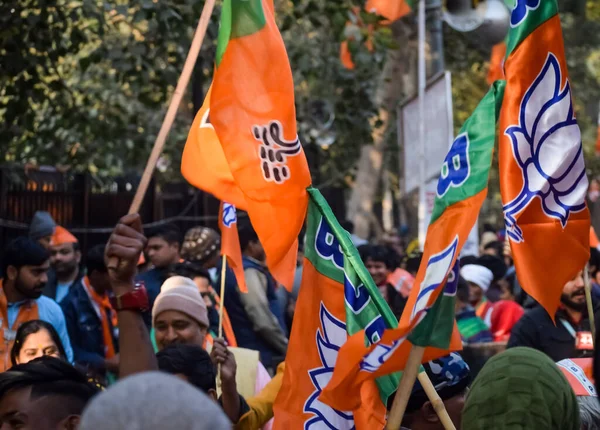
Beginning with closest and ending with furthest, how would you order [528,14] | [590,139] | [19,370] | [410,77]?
[19,370] < [528,14] < [410,77] < [590,139]

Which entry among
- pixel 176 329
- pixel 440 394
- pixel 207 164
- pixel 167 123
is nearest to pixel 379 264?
pixel 176 329

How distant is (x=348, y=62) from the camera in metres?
12.4

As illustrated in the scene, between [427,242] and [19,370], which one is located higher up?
[427,242]

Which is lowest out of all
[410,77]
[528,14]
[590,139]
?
[590,139]

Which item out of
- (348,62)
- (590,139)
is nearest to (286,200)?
(348,62)

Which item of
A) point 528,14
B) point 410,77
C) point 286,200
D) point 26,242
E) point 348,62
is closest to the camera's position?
point 286,200

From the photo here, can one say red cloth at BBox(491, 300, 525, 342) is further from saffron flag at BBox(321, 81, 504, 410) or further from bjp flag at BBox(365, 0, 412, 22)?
saffron flag at BBox(321, 81, 504, 410)

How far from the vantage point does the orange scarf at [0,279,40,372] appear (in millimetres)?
6281

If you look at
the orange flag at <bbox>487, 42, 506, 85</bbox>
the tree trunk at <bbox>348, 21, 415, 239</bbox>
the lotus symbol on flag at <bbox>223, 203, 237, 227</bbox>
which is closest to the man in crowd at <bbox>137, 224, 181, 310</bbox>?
the lotus symbol on flag at <bbox>223, 203, 237, 227</bbox>

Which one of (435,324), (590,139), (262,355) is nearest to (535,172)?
(435,324)

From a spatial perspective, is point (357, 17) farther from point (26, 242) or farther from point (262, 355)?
point (26, 242)

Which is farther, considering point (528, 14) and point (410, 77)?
point (410, 77)

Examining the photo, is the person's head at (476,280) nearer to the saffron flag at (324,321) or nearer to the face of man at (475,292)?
the face of man at (475,292)

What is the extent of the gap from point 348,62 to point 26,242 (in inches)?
246
